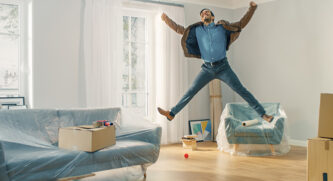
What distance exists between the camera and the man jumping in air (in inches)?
150

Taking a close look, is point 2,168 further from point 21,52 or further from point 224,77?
point 21,52

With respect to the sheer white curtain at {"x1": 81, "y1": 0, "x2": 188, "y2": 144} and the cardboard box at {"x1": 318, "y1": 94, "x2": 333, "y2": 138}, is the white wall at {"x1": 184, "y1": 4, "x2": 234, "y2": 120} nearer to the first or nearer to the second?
the sheer white curtain at {"x1": 81, "y1": 0, "x2": 188, "y2": 144}

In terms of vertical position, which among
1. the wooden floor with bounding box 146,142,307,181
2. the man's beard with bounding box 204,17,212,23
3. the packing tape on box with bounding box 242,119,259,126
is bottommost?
the wooden floor with bounding box 146,142,307,181

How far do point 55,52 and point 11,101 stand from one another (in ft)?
3.00

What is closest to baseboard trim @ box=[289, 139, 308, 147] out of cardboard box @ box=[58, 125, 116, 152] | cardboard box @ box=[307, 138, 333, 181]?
cardboard box @ box=[307, 138, 333, 181]

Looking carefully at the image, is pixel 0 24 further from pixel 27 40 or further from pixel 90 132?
pixel 90 132

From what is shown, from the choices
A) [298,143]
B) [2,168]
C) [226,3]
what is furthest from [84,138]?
[226,3]

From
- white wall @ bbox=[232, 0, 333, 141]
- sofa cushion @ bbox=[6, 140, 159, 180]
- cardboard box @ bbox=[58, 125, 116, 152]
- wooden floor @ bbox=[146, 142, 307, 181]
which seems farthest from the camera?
white wall @ bbox=[232, 0, 333, 141]

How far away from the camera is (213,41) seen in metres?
3.91

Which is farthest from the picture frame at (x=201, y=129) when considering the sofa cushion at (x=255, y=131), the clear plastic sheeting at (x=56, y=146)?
the clear plastic sheeting at (x=56, y=146)

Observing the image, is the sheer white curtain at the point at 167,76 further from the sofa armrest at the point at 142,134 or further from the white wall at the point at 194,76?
the sofa armrest at the point at 142,134

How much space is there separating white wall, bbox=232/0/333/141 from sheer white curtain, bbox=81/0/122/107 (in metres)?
2.67

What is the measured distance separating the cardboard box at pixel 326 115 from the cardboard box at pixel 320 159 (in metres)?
0.07

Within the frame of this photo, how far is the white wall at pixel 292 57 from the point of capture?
577 centimetres
